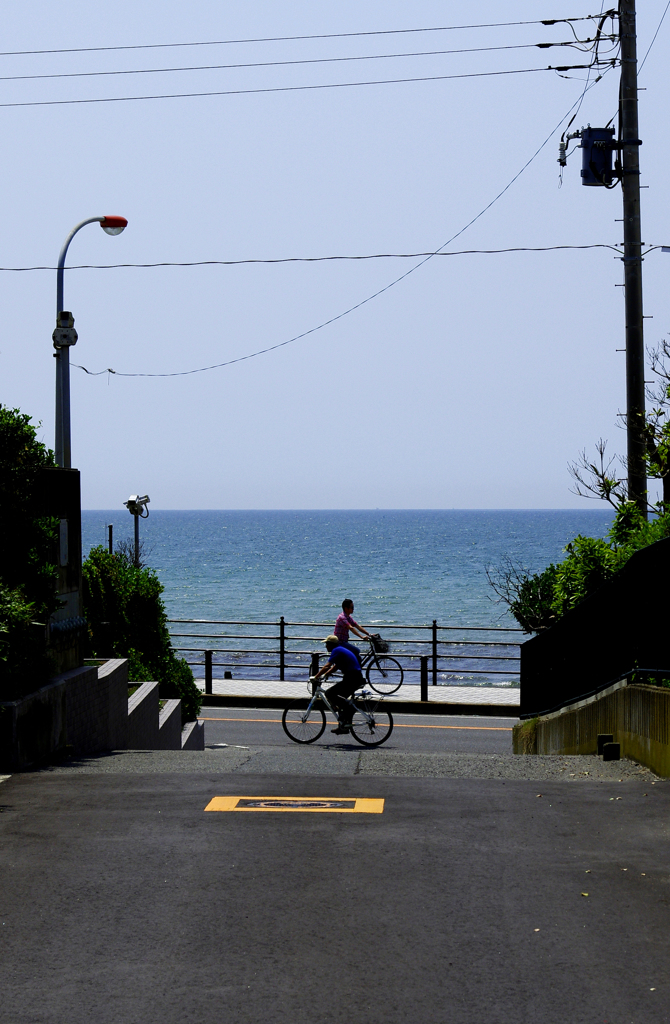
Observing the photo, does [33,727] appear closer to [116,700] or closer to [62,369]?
[116,700]

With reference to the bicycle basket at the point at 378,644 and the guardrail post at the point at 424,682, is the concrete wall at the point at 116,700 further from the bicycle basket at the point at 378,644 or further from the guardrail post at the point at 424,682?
the bicycle basket at the point at 378,644

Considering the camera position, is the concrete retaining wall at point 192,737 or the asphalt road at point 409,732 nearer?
the concrete retaining wall at point 192,737

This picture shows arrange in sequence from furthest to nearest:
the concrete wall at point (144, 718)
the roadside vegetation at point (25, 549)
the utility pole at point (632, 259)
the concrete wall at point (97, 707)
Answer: the utility pole at point (632, 259) → the concrete wall at point (144, 718) → the concrete wall at point (97, 707) → the roadside vegetation at point (25, 549)

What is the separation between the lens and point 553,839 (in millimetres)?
6539

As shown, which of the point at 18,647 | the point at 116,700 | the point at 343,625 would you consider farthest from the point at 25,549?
the point at 343,625

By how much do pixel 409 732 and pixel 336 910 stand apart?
1472 centimetres

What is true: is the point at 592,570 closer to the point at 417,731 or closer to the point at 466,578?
the point at 417,731

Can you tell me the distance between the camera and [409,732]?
779 inches

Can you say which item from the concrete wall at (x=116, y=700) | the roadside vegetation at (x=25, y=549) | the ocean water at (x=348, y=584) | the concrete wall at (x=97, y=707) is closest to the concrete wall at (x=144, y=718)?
the concrete wall at (x=116, y=700)

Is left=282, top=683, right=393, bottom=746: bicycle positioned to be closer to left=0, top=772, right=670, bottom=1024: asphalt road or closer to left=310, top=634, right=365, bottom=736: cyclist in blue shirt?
left=310, top=634, right=365, bottom=736: cyclist in blue shirt

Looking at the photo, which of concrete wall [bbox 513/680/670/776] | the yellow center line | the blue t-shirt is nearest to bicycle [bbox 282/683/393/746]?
the blue t-shirt

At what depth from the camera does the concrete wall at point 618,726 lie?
8.75 meters

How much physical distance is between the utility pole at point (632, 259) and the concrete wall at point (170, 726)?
7443mm

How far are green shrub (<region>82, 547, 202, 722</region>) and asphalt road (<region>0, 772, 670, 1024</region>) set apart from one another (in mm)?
8932
